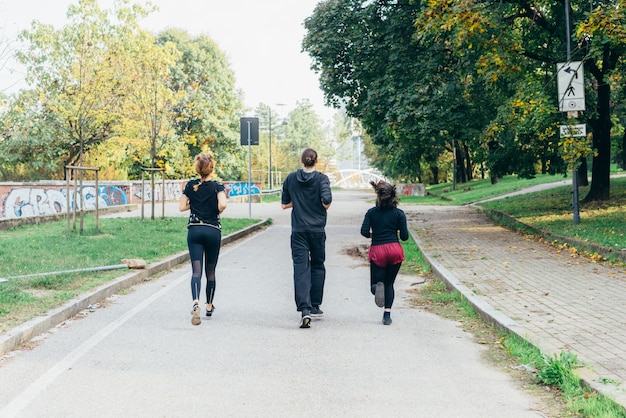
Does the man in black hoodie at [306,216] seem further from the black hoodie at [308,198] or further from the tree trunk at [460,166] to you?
the tree trunk at [460,166]

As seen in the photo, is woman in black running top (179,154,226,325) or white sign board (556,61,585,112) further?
white sign board (556,61,585,112)

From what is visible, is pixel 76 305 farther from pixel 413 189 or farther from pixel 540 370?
pixel 413 189

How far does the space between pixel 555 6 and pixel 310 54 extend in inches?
337

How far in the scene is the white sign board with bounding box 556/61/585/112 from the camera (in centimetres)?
1570

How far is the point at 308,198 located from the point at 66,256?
665 centimetres

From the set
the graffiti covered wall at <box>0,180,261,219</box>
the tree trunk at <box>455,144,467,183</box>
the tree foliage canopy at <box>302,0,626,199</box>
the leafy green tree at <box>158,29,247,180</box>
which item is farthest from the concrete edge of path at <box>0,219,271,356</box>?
the tree trunk at <box>455,144,467,183</box>

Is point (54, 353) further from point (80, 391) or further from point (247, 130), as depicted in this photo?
point (247, 130)

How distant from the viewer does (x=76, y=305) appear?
323 inches

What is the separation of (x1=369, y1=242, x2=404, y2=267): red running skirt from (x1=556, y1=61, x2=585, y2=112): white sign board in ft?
31.9

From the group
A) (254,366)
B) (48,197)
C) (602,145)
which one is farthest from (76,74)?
(254,366)

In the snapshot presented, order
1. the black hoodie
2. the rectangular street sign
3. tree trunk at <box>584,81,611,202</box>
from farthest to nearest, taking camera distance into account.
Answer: the rectangular street sign → tree trunk at <box>584,81,611,202</box> → the black hoodie

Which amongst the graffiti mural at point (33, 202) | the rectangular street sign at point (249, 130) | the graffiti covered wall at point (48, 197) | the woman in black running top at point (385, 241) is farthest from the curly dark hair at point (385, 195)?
the rectangular street sign at point (249, 130)

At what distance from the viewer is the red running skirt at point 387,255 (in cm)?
767

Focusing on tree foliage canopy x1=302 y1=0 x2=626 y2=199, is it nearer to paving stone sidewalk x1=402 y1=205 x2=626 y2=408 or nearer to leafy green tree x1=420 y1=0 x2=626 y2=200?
leafy green tree x1=420 y1=0 x2=626 y2=200
